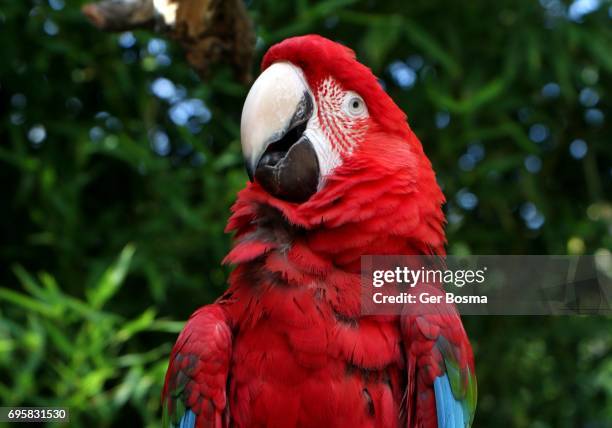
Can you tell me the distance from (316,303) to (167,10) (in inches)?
22.7

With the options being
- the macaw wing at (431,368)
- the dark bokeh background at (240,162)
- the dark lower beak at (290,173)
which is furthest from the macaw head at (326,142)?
the dark bokeh background at (240,162)

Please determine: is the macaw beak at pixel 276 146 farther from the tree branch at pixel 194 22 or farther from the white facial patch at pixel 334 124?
the tree branch at pixel 194 22

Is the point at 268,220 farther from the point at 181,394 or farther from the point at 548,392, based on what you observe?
the point at 548,392

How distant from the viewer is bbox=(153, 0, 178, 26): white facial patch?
4.22 feet

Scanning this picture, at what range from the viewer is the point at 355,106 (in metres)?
1.18

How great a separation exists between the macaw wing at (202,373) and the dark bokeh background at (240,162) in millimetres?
808

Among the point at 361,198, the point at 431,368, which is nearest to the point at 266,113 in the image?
the point at 361,198

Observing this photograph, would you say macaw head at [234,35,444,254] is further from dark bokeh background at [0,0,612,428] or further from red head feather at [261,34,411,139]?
dark bokeh background at [0,0,612,428]

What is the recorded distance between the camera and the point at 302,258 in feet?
3.51

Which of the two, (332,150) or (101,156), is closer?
(332,150)

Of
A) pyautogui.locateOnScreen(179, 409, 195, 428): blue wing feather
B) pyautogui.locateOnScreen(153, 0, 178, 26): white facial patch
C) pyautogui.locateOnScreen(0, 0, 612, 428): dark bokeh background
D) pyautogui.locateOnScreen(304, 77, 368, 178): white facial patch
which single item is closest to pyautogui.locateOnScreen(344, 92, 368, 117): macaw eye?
pyautogui.locateOnScreen(304, 77, 368, 178): white facial patch

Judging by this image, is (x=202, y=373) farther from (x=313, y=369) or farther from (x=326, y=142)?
(x=326, y=142)

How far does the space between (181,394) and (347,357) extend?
0.24 m

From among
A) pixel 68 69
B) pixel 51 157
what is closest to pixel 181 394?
pixel 51 157
